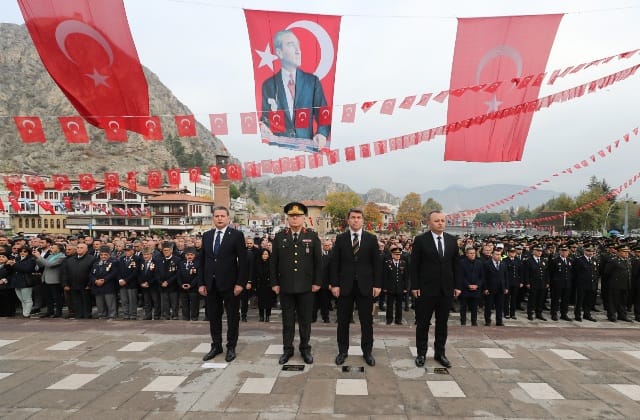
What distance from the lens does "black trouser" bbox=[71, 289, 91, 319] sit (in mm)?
7789

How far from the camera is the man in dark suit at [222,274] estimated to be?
16.0 feet

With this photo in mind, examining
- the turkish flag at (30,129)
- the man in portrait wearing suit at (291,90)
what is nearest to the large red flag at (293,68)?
the man in portrait wearing suit at (291,90)

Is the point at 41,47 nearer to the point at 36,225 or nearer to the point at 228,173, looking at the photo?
the point at 228,173

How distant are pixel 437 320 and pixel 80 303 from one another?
743cm

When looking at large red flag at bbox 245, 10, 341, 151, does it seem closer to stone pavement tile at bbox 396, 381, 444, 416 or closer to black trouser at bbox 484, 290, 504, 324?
black trouser at bbox 484, 290, 504, 324

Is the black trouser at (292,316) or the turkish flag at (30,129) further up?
the turkish flag at (30,129)

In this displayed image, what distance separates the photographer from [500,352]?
200 inches

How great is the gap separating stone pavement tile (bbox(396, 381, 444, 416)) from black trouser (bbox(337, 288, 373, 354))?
2.55ft

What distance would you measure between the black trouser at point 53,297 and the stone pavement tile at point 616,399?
966cm

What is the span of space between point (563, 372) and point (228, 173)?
10.3 m

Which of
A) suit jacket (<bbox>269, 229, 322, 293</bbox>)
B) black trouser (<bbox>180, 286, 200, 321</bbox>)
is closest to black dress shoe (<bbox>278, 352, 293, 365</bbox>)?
suit jacket (<bbox>269, 229, 322, 293</bbox>)

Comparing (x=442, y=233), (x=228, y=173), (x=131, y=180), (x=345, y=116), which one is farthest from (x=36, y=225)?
(x=442, y=233)

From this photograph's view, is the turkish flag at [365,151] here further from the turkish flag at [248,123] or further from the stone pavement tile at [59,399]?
the stone pavement tile at [59,399]

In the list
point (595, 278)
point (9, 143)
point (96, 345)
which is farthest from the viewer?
point (9, 143)
